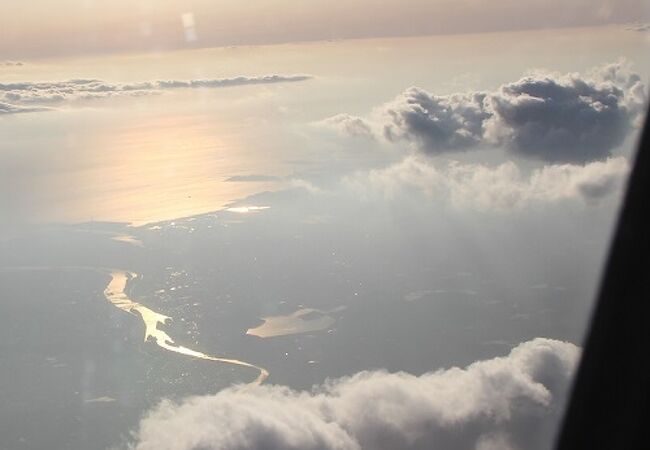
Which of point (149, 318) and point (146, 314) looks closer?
point (149, 318)

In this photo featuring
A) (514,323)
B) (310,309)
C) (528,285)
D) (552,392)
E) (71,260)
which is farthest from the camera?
(71,260)

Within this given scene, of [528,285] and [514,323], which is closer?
[514,323]

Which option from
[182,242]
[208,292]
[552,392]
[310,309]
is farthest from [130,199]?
[552,392]

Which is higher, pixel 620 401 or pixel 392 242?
pixel 620 401

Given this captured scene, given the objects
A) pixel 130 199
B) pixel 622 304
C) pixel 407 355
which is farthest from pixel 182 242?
pixel 622 304

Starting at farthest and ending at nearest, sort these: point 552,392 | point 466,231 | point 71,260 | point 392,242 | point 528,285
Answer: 1. point 466,231
2. point 392,242
3. point 71,260
4. point 528,285
5. point 552,392

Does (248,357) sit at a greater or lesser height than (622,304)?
lesser

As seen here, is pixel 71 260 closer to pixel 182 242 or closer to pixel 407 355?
pixel 182 242

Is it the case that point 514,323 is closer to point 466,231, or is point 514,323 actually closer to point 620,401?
point 466,231

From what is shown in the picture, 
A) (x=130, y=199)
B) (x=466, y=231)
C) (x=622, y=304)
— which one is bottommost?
(x=466, y=231)

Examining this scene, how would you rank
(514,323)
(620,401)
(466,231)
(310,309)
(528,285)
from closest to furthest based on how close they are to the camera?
(620,401)
(514,323)
(310,309)
(528,285)
(466,231)
